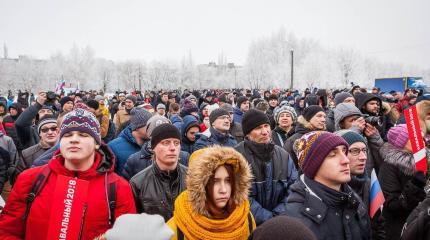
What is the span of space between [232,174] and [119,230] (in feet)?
4.44

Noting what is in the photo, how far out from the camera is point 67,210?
261 cm

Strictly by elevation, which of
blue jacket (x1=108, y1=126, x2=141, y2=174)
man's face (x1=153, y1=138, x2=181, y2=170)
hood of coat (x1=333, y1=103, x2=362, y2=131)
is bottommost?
blue jacket (x1=108, y1=126, x2=141, y2=174)

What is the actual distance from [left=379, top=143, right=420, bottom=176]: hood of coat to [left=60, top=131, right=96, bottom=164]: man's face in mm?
2785

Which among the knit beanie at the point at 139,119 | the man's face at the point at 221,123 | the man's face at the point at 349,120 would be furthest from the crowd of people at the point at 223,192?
the man's face at the point at 221,123

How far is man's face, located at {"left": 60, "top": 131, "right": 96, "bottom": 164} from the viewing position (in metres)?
2.76

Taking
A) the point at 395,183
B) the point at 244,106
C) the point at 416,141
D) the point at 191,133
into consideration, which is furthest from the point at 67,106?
the point at 416,141

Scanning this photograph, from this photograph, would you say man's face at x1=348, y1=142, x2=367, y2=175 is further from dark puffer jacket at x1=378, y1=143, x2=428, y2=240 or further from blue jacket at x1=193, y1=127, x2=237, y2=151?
blue jacket at x1=193, y1=127, x2=237, y2=151

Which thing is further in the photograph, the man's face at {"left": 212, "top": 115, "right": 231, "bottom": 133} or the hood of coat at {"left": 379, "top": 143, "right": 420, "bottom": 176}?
the man's face at {"left": 212, "top": 115, "right": 231, "bottom": 133}

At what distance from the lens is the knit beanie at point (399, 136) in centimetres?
366

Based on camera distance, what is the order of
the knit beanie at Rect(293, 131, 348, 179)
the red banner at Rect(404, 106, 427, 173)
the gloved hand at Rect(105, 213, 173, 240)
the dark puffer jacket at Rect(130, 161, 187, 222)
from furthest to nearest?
the dark puffer jacket at Rect(130, 161, 187, 222) → the red banner at Rect(404, 106, 427, 173) → the knit beanie at Rect(293, 131, 348, 179) → the gloved hand at Rect(105, 213, 173, 240)

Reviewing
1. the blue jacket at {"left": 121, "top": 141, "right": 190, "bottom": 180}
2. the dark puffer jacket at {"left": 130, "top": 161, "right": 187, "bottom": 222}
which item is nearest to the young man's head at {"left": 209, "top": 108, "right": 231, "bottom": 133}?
the blue jacket at {"left": 121, "top": 141, "right": 190, "bottom": 180}

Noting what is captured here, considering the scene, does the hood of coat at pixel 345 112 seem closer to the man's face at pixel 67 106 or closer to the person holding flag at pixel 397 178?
the person holding flag at pixel 397 178

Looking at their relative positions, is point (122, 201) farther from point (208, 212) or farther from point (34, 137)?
point (34, 137)

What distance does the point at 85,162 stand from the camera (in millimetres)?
2826
